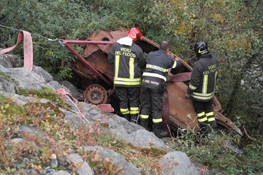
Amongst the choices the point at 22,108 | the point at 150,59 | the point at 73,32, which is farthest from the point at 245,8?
the point at 22,108

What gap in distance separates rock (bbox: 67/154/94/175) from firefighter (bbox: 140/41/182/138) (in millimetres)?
2615

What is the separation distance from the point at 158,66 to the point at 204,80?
0.98m

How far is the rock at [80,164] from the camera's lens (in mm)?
1706

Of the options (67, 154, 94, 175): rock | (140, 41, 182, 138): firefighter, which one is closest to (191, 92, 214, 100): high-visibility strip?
(140, 41, 182, 138): firefighter

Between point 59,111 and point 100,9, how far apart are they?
133 inches

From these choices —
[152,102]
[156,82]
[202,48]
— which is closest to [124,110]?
[152,102]

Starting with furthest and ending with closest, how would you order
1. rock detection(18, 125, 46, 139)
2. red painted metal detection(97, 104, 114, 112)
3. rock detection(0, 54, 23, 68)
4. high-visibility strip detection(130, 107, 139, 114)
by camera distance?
1. high-visibility strip detection(130, 107, 139, 114)
2. red painted metal detection(97, 104, 114, 112)
3. rock detection(0, 54, 23, 68)
4. rock detection(18, 125, 46, 139)

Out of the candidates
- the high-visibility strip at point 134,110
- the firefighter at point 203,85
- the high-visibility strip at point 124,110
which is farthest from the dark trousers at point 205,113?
the high-visibility strip at point 124,110

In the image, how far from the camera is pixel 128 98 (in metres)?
4.62

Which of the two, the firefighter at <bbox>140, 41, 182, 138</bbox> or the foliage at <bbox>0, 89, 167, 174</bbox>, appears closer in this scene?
the foliage at <bbox>0, 89, 167, 174</bbox>

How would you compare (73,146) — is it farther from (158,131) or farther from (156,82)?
(158,131)

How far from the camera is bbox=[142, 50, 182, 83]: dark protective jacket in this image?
14.0ft

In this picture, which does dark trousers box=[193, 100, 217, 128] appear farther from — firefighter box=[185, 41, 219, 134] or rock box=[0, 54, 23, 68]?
rock box=[0, 54, 23, 68]

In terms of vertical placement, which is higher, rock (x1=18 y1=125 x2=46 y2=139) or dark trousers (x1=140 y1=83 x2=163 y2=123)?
rock (x1=18 y1=125 x2=46 y2=139)
